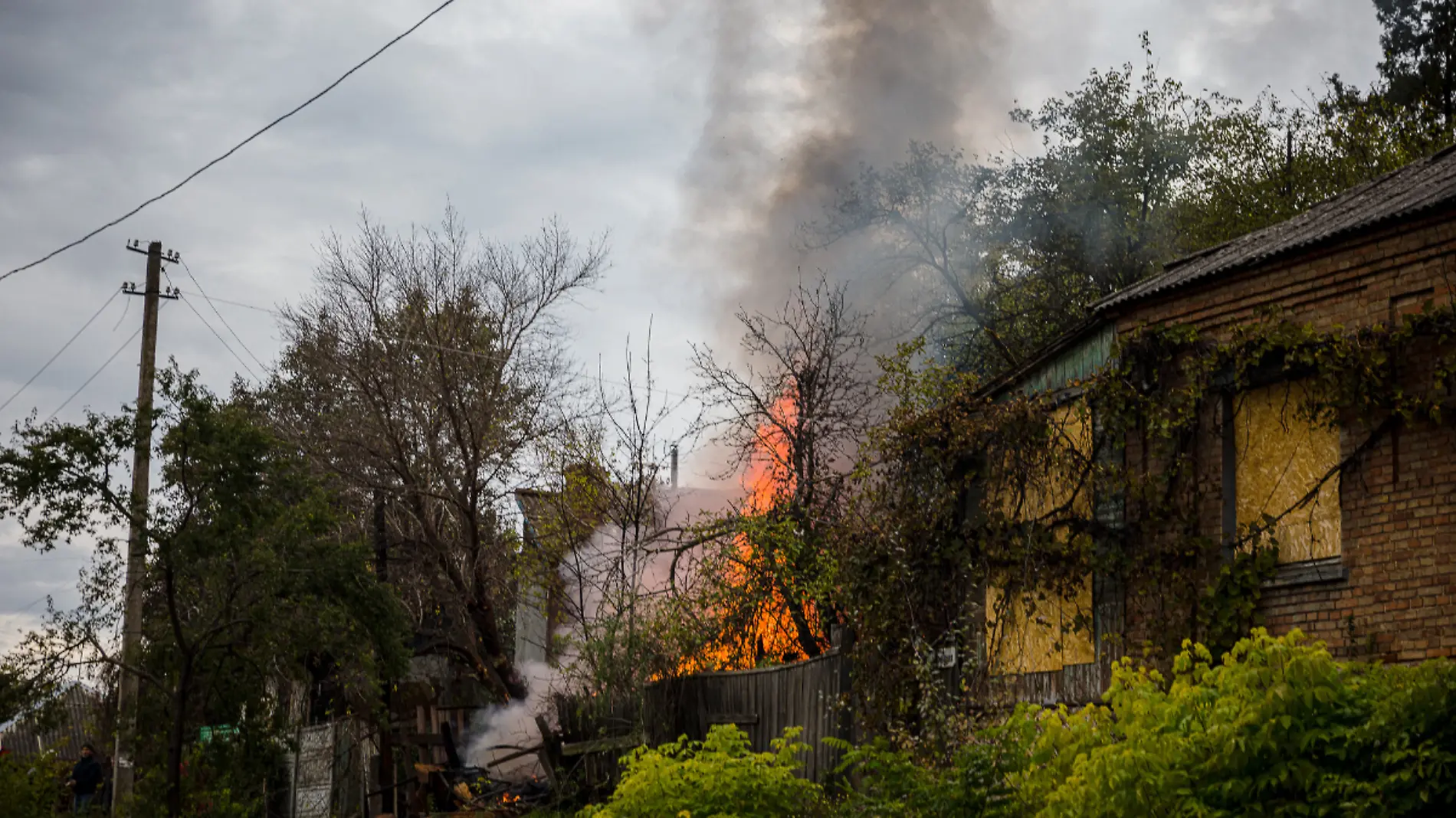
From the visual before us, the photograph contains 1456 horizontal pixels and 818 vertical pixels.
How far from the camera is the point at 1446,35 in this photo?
30.7 metres

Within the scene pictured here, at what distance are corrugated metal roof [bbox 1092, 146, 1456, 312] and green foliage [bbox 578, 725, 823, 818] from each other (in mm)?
5098

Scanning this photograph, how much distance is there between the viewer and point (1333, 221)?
11.2 meters

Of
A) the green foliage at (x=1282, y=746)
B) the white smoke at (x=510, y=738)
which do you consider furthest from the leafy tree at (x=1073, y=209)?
the green foliage at (x=1282, y=746)

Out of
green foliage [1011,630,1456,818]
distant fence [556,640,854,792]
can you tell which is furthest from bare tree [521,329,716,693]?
green foliage [1011,630,1456,818]

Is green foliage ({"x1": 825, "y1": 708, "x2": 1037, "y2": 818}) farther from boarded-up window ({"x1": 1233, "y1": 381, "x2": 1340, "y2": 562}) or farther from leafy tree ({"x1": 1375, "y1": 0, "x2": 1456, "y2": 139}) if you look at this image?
leafy tree ({"x1": 1375, "y1": 0, "x2": 1456, "y2": 139})

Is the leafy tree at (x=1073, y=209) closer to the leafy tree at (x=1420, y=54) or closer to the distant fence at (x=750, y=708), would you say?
the leafy tree at (x=1420, y=54)

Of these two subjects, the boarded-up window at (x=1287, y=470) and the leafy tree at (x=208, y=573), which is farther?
the leafy tree at (x=208, y=573)

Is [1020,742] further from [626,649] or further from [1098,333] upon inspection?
[626,649]

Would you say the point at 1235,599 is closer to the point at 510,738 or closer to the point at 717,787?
the point at 717,787

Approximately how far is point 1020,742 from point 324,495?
11.6 metres

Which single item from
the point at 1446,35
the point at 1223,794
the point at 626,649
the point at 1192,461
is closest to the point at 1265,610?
the point at 1192,461

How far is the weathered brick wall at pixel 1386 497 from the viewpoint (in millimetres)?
9523

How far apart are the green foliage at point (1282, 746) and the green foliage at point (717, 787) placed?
3318 mm

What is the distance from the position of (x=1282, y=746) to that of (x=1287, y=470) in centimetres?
527
